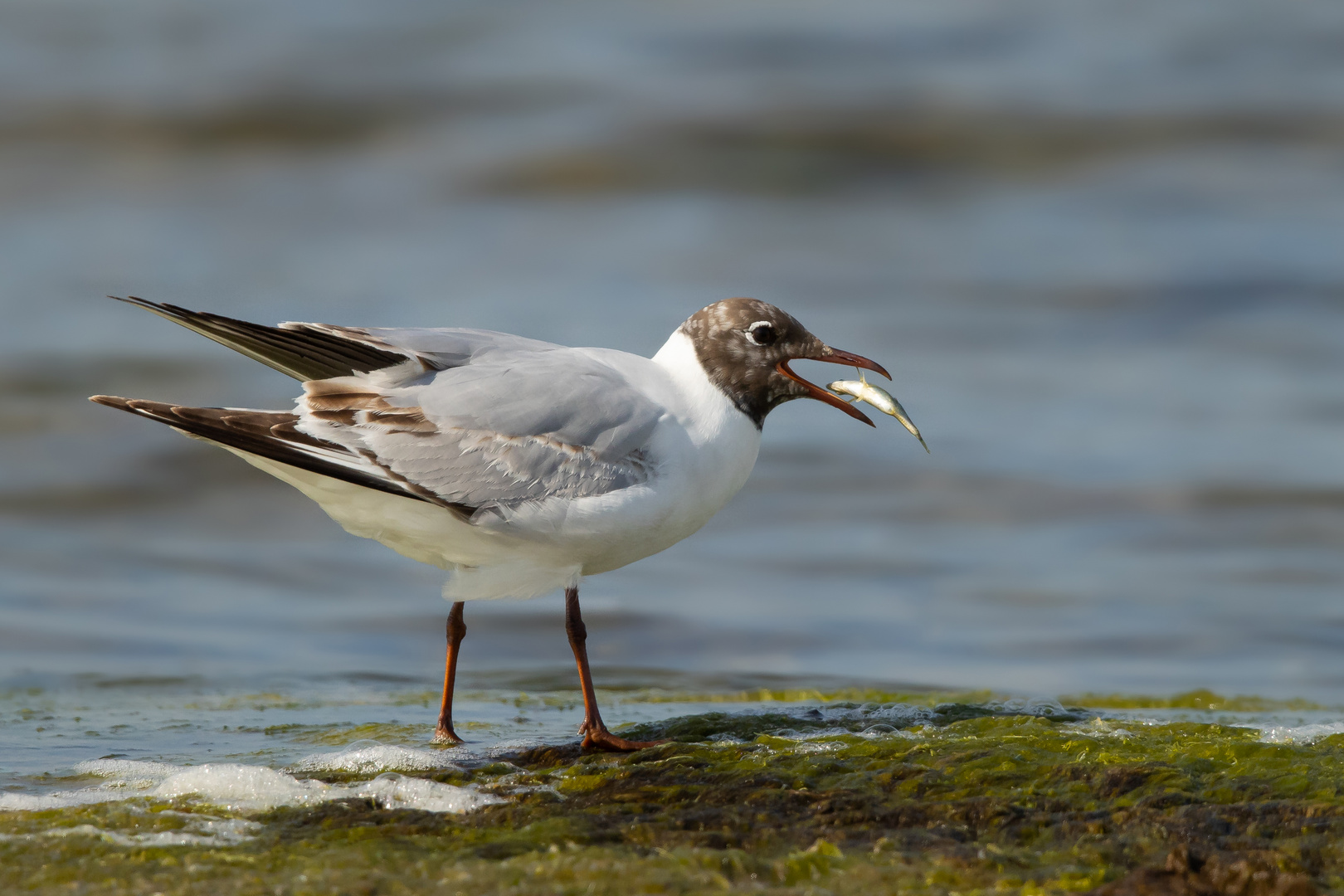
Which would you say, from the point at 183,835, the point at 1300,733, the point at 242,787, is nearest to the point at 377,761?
the point at 242,787

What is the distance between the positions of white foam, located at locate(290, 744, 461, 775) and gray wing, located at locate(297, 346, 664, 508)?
0.82 m

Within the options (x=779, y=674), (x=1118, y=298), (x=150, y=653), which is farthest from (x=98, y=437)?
(x=1118, y=298)

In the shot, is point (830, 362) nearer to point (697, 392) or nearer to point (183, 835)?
point (697, 392)

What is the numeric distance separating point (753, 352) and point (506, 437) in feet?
3.16

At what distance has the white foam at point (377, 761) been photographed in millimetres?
4516

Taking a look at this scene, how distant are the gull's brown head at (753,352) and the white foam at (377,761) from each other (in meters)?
1.63

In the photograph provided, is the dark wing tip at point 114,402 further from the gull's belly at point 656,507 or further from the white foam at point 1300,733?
the white foam at point 1300,733

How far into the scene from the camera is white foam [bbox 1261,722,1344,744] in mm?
4738

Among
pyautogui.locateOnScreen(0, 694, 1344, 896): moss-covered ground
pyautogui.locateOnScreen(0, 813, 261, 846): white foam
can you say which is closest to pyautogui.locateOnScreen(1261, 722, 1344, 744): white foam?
pyautogui.locateOnScreen(0, 694, 1344, 896): moss-covered ground

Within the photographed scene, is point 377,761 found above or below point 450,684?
below

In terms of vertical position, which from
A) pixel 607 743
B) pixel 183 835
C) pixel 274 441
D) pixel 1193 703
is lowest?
pixel 183 835

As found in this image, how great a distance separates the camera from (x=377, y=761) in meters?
4.59

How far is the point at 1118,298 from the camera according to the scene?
14695mm

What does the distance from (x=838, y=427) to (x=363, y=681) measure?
640 cm
